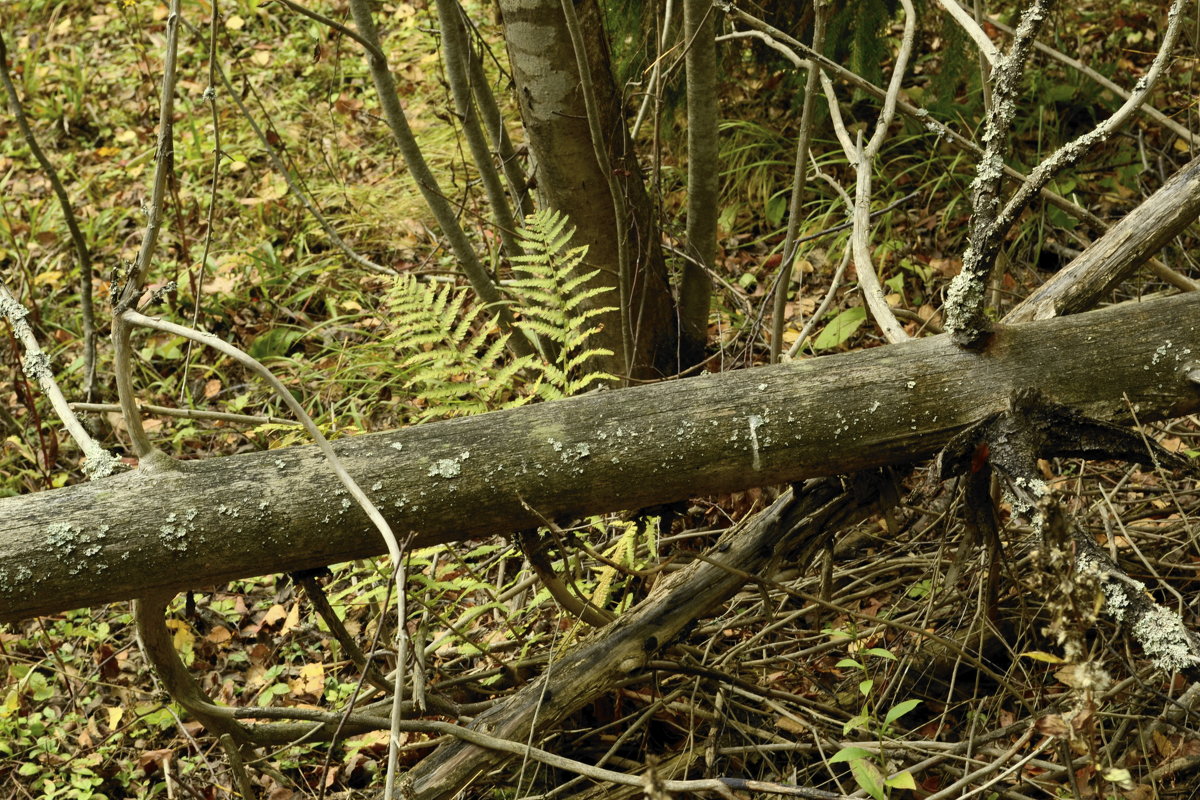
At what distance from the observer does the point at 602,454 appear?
2.06m

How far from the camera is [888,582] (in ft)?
9.67

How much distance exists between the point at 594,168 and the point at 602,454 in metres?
1.74

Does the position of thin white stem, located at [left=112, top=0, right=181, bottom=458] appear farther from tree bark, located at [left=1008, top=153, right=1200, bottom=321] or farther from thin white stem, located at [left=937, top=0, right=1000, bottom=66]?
tree bark, located at [left=1008, top=153, right=1200, bottom=321]

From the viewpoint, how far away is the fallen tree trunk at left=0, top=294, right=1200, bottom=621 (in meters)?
1.95

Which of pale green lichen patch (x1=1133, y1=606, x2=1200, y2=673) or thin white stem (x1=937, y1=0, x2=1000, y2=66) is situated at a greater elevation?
thin white stem (x1=937, y1=0, x2=1000, y2=66)

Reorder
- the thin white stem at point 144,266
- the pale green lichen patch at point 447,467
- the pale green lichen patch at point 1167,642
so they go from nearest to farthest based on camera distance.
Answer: the pale green lichen patch at point 1167,642 → the thin white stem at point 144,266 → the pale green lichen patch at point 447,467

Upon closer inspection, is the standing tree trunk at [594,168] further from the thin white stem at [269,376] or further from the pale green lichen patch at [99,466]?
the pale green lichen patch at [99,466]

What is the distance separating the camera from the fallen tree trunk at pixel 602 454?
1.95 m

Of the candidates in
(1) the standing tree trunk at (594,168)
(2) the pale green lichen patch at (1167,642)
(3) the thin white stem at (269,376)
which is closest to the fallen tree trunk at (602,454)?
(3) the thin white stem at (269,376)

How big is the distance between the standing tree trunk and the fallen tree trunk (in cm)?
138

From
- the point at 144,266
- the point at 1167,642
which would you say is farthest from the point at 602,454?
the point at 1167,642

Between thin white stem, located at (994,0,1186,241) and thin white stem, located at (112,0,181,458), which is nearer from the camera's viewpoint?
thin white stem, located at (112,0,181,458)

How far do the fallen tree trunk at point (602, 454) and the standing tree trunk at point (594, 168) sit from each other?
54.4 inches

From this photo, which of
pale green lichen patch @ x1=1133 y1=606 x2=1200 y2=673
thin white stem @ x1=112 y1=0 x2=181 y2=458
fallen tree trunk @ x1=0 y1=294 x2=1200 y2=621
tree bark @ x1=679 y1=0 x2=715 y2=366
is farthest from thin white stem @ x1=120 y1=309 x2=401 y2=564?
tree bark @ x1=679 y1=0 x2=715 y2=366
